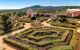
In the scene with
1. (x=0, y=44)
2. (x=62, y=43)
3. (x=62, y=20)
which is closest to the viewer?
(x=62, y=43)

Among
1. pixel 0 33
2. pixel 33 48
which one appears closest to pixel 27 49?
pixel 33 48

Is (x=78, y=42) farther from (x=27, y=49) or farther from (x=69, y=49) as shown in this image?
(x=27, y=49)

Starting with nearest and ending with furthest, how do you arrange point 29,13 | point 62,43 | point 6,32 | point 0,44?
point 62,43 < point 0,44 < point 6,32 < point 29,13

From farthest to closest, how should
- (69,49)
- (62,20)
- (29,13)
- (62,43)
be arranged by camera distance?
(29,13)
(62,20)
(62,43)
(69,49)

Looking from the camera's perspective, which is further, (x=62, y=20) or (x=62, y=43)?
(x=62, y=20)

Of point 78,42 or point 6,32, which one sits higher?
point 78,42

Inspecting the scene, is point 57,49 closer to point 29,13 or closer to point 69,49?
point 69,49

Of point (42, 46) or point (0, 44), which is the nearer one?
point (42, 46)

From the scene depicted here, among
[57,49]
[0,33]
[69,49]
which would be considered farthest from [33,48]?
[0,33]

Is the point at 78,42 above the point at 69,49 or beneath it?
above
